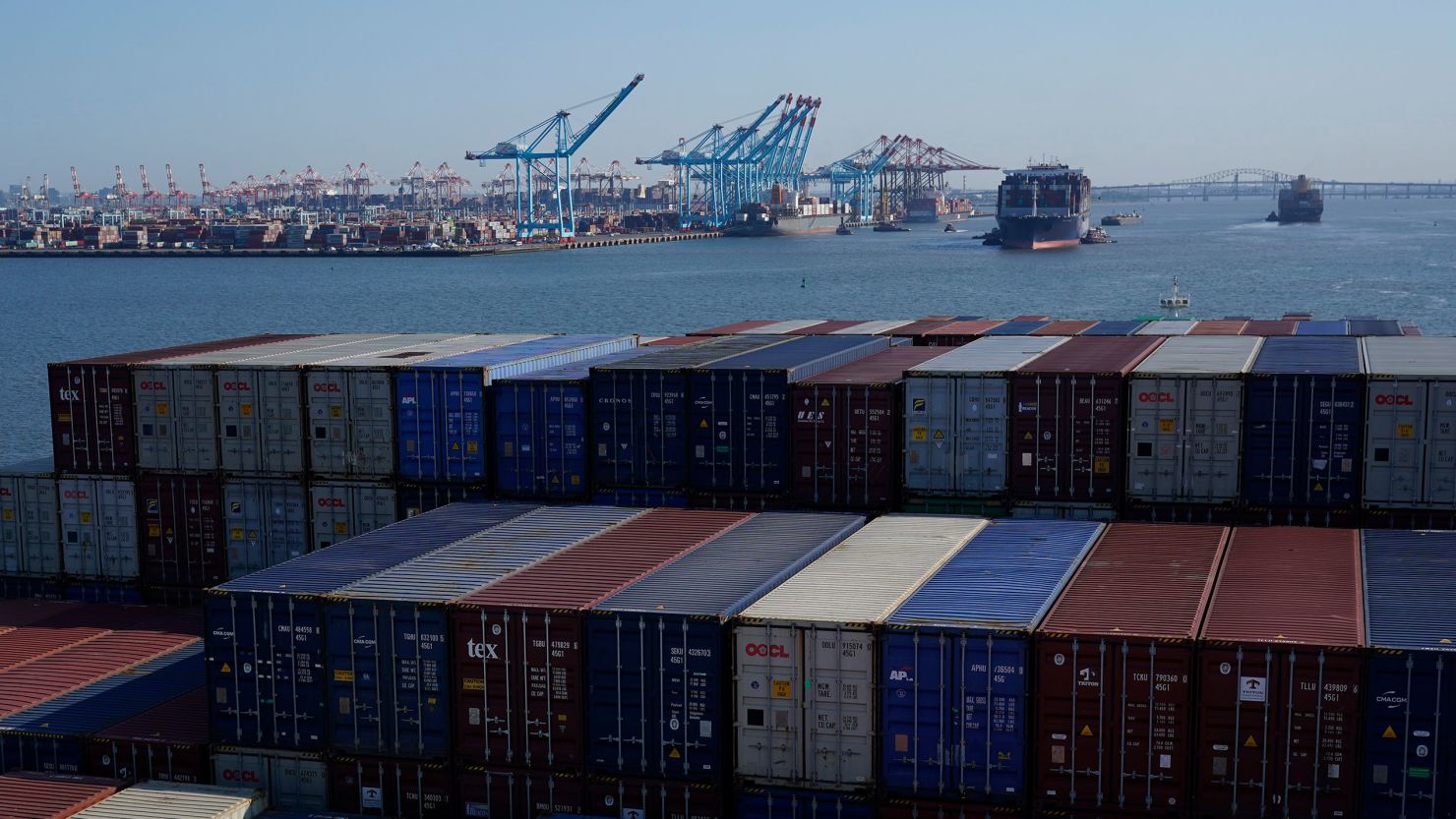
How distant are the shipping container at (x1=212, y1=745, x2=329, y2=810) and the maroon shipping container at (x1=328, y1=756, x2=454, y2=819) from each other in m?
0.24

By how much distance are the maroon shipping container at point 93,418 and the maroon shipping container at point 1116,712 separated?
23.6 m

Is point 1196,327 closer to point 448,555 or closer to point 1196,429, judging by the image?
point 1196,429

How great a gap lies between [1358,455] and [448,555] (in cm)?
1752

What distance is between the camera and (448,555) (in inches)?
1012

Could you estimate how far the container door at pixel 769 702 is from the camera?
21.2 meters

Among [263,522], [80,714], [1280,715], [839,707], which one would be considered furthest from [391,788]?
[1280,715]

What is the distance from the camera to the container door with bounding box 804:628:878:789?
2094 cm

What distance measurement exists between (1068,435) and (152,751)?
718 inches

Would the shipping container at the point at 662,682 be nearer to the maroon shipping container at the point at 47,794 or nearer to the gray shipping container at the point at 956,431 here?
the maroon shipping container at the point at 47,794

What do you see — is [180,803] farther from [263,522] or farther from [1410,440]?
[1410,440]

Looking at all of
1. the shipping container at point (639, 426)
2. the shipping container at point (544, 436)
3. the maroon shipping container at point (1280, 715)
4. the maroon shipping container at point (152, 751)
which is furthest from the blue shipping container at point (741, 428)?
the maroon shipping container at point (1280, 715)

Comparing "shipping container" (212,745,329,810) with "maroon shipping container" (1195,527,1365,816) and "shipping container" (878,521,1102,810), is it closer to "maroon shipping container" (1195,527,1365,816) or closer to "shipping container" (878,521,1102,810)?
"shipping container" (878,521,1102,810)

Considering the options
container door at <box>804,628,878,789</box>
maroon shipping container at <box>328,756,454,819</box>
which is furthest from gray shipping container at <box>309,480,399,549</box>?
container door at <box>804,628,878,789</box>

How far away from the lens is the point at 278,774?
23750 millimetres
